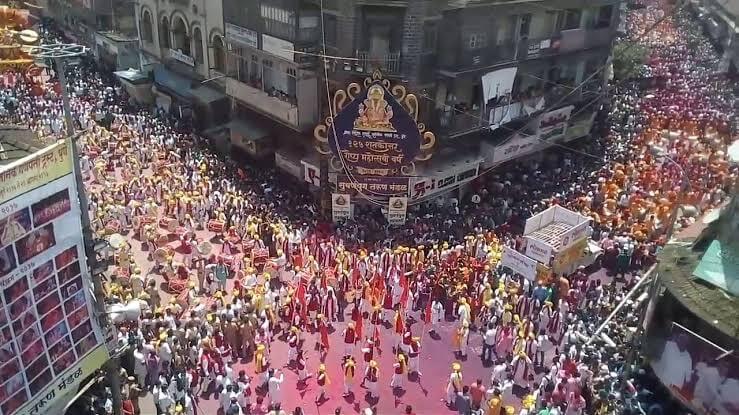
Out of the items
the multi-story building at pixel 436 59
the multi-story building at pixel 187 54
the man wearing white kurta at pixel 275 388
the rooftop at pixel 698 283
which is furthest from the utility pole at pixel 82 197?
the multi-story building at pixel 187 54

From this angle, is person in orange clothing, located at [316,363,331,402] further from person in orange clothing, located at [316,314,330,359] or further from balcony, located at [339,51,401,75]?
balcony, located at [339,51,401,75]

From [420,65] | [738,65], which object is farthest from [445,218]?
[738,65]

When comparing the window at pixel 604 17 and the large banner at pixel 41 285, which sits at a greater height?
the window at pixel 604 17

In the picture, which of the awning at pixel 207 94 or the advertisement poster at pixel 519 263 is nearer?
the advertisement poster at pixel 519 263

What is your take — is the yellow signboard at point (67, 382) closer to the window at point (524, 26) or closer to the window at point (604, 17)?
the window at point (524, 26)

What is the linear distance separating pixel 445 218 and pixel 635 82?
21070 mm

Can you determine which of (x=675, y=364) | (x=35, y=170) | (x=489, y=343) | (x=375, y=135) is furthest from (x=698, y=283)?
(x=35, y=170)

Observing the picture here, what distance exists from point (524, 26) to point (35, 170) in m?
22.1

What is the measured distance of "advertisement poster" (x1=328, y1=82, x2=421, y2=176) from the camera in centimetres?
2084

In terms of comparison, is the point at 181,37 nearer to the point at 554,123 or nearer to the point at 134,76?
the point at 134,76

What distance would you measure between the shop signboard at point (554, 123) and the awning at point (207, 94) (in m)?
15.3

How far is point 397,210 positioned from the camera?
76.9ft

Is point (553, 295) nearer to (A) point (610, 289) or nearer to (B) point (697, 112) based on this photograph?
(A) point (610, 289)

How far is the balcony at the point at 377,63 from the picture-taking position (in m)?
24.3
